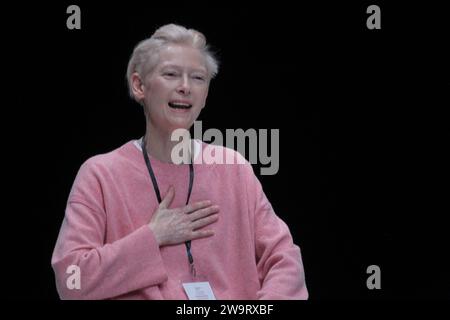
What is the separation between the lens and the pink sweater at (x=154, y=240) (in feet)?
7.32

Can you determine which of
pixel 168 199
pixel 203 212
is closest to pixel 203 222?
pixel 203 212

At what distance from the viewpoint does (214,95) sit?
122 inches

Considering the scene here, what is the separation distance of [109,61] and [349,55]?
0.99m

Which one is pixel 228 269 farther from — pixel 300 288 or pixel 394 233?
pixel 394 233

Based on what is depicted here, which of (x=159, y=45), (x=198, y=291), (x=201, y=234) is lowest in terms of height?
(x=198, y=291)

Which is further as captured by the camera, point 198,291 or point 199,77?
point 199,77

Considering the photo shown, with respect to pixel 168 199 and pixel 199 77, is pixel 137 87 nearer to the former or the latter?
pixel 199 77

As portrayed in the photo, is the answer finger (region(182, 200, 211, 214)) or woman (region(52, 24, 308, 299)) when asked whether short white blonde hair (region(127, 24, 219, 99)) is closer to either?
woman (region(52, 24, 308, 299))

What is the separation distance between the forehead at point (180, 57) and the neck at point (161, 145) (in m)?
0.23

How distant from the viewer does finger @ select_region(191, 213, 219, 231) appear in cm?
239

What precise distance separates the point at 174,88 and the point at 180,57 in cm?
11

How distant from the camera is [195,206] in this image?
2416 mm

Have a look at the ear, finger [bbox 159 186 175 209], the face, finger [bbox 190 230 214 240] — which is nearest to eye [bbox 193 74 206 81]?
the face

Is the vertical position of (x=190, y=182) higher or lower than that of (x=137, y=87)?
lower
